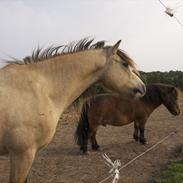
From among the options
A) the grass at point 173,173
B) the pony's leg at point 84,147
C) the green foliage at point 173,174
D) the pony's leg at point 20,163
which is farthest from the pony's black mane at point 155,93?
the pony's leg at point 20,163

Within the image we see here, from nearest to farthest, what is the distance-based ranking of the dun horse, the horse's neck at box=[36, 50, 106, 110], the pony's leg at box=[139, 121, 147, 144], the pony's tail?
the dun horse, the horse's neck at box=[36, 50, 106, 110], the pony's tail, the pony's leg at box=[139, 121, 147, 144]

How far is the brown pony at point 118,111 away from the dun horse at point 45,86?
399cm

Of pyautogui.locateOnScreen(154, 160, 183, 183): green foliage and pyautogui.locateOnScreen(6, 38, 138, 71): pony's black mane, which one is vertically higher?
pyautogui.locateOnScreen(6, 38, 138, 71): pony's black mane

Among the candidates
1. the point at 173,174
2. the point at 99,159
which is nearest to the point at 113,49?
the point at 173,174

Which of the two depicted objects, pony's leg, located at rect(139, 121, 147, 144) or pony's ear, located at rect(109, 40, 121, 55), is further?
pony's leg, located at rect(139, 121, 147, 144)

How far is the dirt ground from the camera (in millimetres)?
6781

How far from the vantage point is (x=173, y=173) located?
21.9 feet

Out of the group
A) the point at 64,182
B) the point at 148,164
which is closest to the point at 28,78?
the point at 64,182

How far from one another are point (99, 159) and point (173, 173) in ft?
6.29

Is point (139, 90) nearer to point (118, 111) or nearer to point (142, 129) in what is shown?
point (118, 111)

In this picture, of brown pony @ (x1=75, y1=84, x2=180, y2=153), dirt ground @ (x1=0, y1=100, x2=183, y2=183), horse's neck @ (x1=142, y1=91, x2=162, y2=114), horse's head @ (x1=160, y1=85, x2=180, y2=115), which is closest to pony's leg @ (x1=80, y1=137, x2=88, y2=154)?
brown pony @ (x1=75, y1=84, x2=180, y2=153)

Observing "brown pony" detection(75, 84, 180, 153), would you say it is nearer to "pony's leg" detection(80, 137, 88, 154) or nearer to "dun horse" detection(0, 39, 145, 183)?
"pony's leg" detection(80, 137, 88, 154)

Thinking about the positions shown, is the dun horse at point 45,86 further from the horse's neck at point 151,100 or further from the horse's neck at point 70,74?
the horse's neck at point 151,100

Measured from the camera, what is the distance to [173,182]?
6.14 meters
